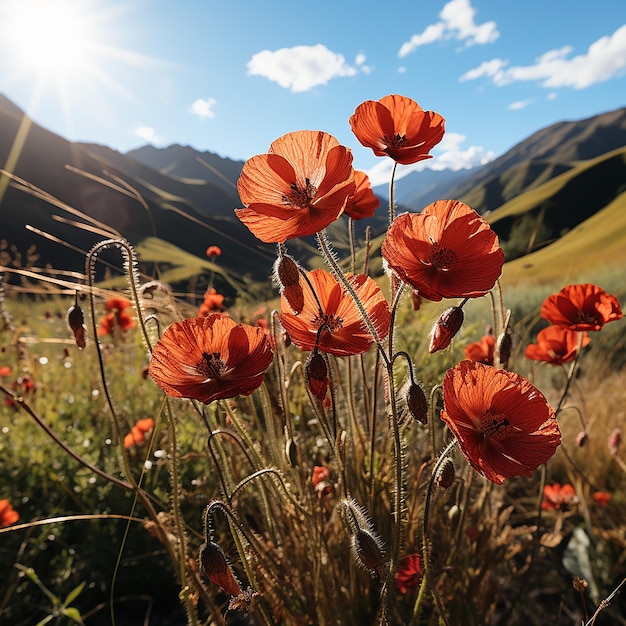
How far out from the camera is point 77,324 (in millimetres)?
1296

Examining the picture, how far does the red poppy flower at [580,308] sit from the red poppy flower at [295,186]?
1.05 m

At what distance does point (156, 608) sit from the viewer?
240 centimetres

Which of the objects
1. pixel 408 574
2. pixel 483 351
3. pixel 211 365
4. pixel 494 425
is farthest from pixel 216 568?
pixel 483 351

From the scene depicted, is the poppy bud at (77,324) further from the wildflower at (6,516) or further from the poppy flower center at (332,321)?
the wildflower at (6,516)

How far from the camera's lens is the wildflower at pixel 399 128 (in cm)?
119

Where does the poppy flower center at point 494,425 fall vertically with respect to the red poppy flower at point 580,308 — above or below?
below

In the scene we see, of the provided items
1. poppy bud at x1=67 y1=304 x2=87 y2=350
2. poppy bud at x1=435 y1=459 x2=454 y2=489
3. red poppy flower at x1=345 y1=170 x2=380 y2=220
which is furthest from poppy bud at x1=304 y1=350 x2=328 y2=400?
poppy bud at x1=67 y1=304 x2=87 y2=350

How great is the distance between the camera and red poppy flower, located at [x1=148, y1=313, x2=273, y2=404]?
3.18 ft

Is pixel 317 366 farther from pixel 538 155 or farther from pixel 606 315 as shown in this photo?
pixel 538 155

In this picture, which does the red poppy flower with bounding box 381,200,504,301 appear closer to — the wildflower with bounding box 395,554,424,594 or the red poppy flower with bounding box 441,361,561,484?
the red poppy flower with bounding box 441,361,561,484

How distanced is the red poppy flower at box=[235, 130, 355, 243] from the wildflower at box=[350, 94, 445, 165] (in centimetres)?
18

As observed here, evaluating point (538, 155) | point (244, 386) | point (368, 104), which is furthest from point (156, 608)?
point (538, 155)

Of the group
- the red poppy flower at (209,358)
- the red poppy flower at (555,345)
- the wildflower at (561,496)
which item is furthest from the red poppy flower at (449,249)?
the wildflower at (561,496)

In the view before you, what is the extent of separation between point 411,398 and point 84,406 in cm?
313
